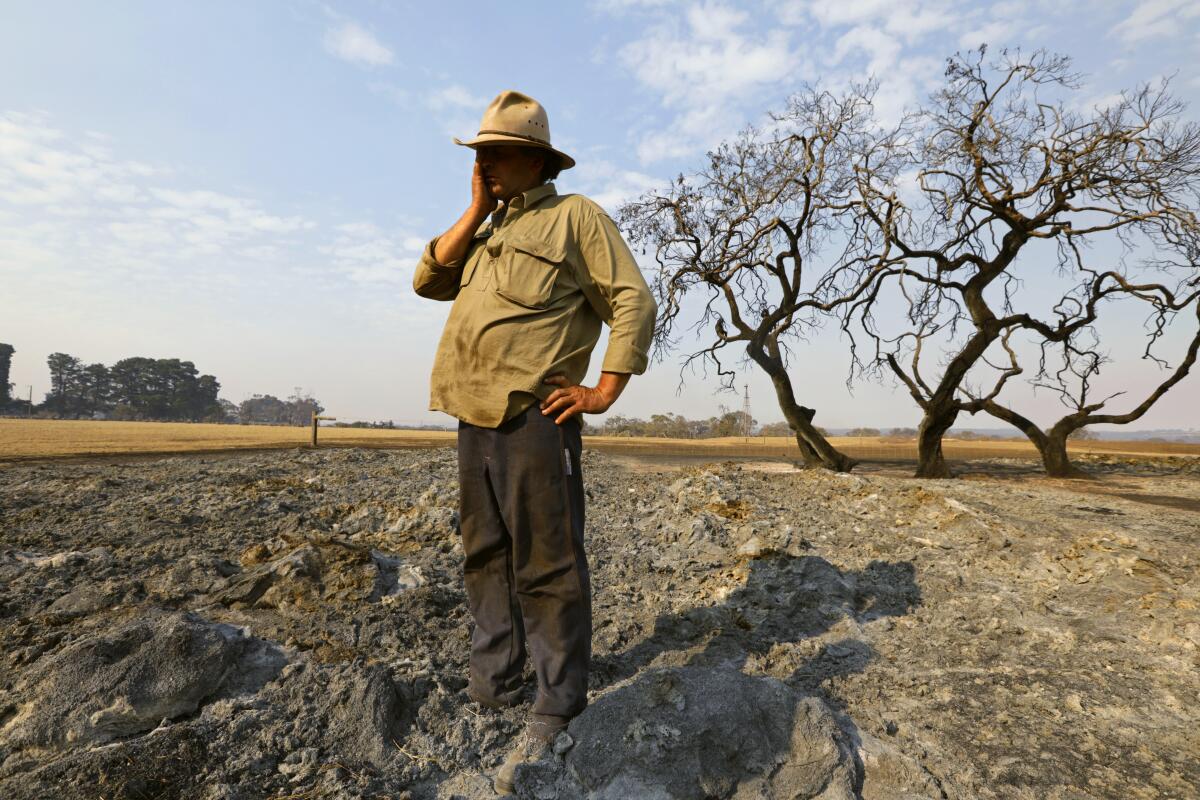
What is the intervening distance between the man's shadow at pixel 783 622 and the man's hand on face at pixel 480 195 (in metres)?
1.80

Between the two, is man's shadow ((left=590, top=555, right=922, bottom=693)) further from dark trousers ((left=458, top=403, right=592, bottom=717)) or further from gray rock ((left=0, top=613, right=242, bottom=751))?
gray rock ((left=0, top=613, right=242, bottom=751))

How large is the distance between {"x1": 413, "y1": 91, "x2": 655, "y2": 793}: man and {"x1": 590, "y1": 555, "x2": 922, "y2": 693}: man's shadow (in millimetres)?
499

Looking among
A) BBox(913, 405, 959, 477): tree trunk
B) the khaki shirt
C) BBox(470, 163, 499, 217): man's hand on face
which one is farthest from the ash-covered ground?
BBox(913, 405, 959, 477): tree trunk

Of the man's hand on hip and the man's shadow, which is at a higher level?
the man's hand on hip

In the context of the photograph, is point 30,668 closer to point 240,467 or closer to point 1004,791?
point 1004,791

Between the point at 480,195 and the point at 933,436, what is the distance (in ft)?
30.0

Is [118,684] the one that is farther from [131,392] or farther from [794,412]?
[131,392]

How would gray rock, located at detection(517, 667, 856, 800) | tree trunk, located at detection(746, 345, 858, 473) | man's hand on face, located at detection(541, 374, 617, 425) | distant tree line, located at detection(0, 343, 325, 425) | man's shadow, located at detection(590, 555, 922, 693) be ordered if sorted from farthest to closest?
1. distant tree line, located at detection(0, 343, 325, 425)
2. tree trunk, located at detection(746, 345, 858, 473)
3. man's shadow, located at detection(590, 555, 922, 693)
4. man's hand on face, located at detection(541, 374, 617, 425)
5. gray rock, located at detection(517, 667, 856, 800)

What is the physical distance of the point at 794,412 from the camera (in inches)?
387

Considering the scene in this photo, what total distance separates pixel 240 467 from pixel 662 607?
23.0 ft

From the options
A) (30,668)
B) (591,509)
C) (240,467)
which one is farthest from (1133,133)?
(240,467)

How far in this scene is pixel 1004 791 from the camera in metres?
1.77

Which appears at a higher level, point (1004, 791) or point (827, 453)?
point (827, 453)

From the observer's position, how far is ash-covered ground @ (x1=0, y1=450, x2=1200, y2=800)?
1729 mm
